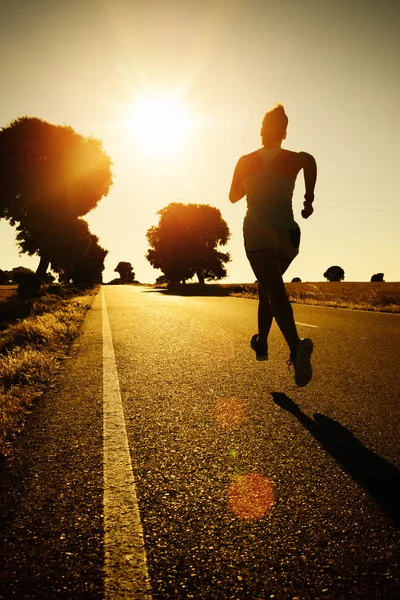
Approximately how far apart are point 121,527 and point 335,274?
108021mm

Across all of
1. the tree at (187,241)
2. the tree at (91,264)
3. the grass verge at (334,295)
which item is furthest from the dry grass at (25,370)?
the tree at (91,264)

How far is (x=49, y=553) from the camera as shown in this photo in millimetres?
1674

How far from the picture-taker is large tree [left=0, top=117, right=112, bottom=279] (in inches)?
1341

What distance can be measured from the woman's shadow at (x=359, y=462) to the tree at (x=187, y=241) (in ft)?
196

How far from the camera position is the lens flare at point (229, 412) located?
126 inches

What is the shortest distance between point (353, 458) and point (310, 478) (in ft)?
1.27

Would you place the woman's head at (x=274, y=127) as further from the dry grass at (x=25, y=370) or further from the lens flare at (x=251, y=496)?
the dry grass at (x=25, y=370)

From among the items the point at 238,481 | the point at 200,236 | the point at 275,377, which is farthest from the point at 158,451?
the point at 200,236

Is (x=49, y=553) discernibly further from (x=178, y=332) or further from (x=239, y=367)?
(x=178, y=332)

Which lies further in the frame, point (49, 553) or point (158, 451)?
point (158, 451)

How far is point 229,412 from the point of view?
11.4 ft

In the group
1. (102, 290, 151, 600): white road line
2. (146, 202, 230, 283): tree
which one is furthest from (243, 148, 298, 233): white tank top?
(146, 202, 230, 283): tree

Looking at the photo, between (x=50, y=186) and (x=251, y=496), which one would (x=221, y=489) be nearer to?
(x=251, y=496)

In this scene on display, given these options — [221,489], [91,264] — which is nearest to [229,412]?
[221,489]
